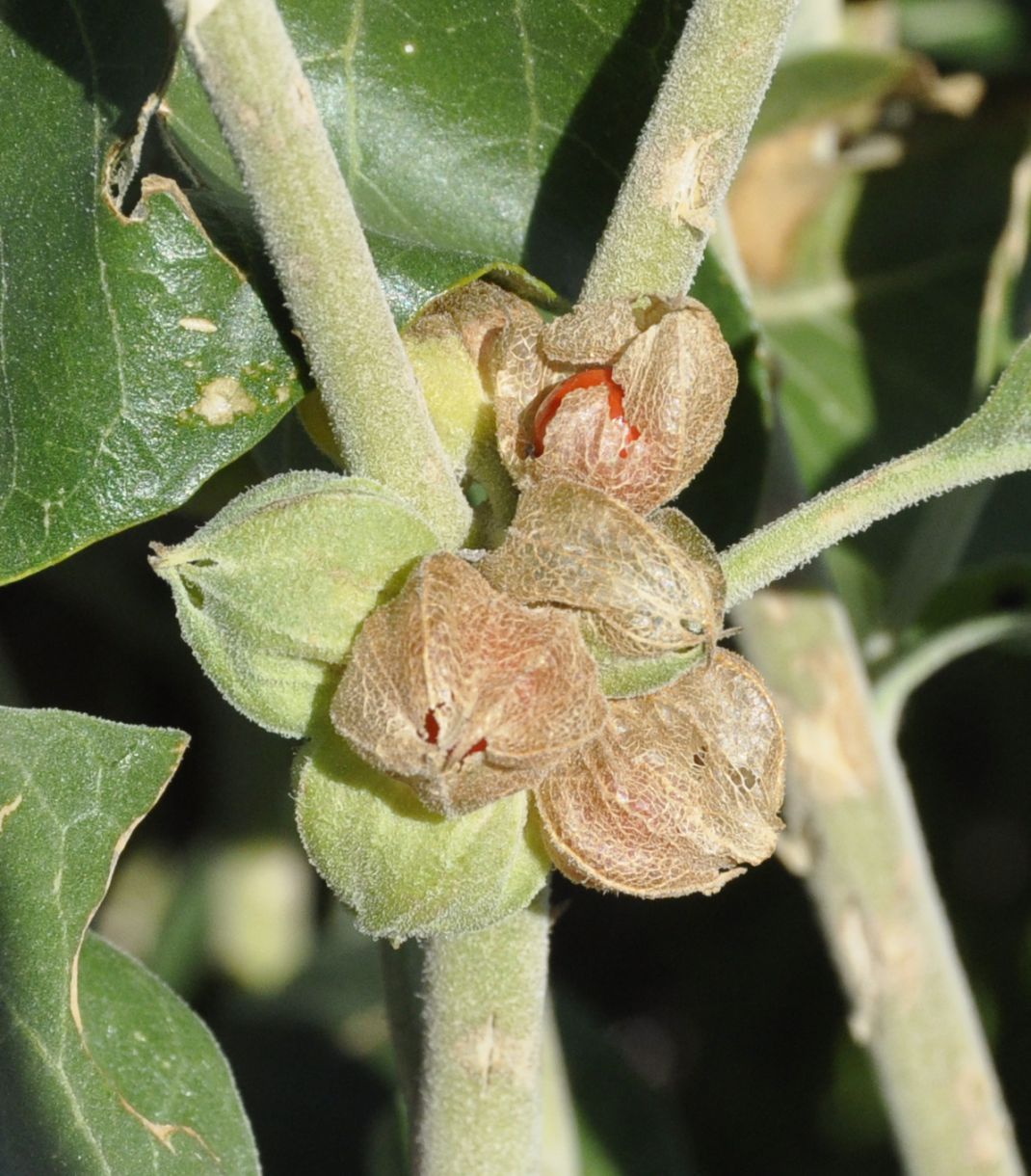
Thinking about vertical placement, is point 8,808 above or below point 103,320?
below

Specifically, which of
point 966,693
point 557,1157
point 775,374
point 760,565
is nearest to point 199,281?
point 760,565

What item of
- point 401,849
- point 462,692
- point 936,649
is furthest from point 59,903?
point 936,649

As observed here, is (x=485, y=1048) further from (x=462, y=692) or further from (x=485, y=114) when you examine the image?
(x=485, y=114)

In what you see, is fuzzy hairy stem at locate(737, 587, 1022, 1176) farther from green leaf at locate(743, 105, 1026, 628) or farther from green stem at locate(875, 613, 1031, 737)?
green leaf at locate(743, 105, 1026, 628)

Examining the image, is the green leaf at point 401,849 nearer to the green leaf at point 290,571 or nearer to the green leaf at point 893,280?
the green leaf at point 290,571

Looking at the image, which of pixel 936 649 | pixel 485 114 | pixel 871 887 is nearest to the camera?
pixel 485 114

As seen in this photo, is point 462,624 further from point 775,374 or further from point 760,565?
point 775,374

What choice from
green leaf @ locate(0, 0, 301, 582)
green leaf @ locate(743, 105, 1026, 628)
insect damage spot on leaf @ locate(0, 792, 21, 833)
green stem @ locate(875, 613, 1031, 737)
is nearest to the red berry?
green leaf @ locate(0, 0, 301, 582)
